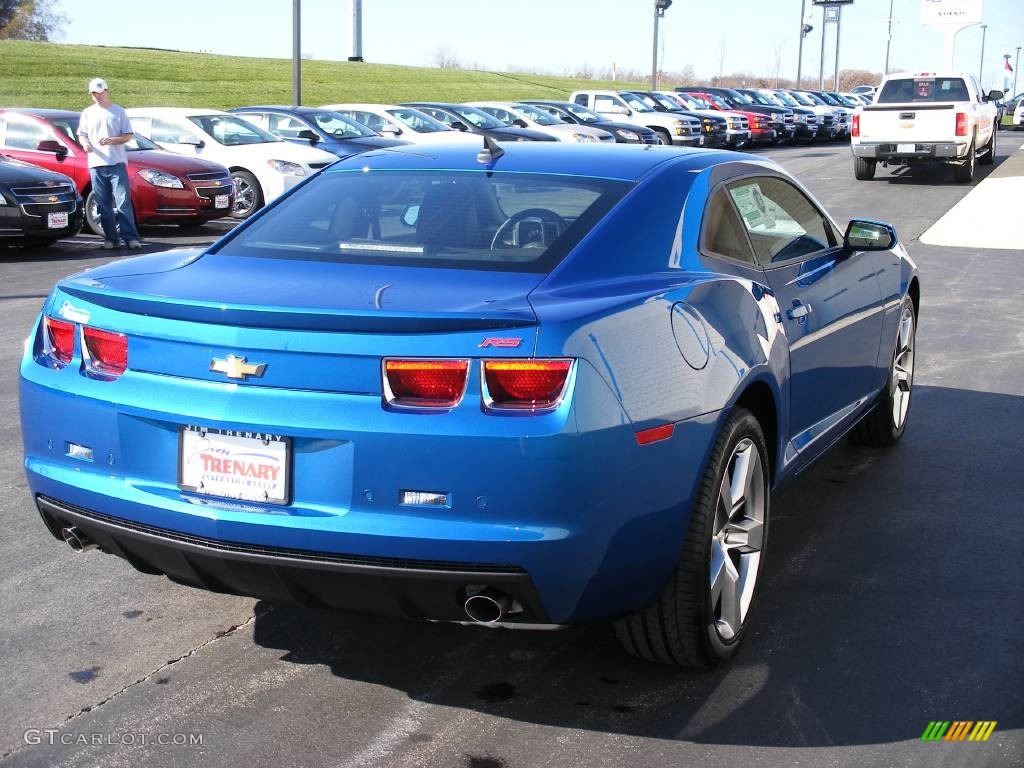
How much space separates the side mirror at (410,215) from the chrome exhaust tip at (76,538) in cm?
139

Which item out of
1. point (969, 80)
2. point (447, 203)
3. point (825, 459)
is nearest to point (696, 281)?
point (447, 203)

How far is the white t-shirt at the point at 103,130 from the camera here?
1391 centimetres

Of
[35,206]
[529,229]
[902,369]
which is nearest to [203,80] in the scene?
[35,206]

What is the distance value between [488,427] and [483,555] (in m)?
0.32

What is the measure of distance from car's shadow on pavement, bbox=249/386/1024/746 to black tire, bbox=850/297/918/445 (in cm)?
93

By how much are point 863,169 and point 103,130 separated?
51.8 feet

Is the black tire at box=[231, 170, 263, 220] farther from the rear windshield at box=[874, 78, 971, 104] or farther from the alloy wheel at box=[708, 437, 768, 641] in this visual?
the alloy wheel at box=[708, 437, 768, 641]

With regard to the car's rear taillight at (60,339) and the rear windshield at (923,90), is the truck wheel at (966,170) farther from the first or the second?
the car's rear taillight at (60,339)

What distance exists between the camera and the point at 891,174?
87.6 ft

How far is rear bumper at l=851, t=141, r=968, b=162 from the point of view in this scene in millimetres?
23359

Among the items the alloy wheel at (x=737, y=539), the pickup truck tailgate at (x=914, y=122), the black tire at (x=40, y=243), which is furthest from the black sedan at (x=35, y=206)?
the pickup truck tailgate at (x=914, y=122)

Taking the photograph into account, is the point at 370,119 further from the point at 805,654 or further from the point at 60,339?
the point at 805,654

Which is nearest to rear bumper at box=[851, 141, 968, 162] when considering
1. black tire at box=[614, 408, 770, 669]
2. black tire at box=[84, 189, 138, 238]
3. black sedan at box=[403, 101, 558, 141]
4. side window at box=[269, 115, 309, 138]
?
black sedan at box=[403, 101, 558, 141]

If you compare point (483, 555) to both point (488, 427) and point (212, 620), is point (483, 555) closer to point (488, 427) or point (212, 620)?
point (488, 427)
